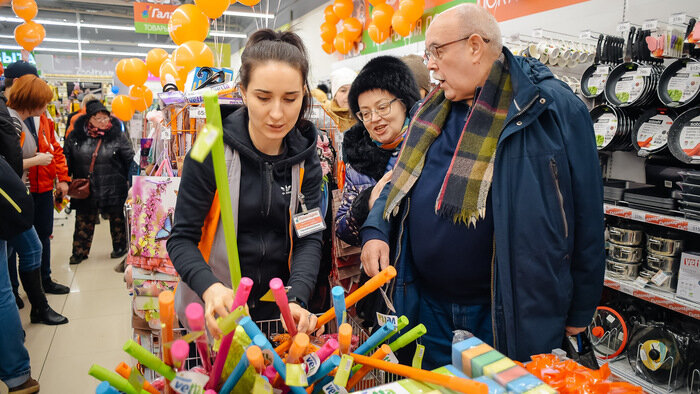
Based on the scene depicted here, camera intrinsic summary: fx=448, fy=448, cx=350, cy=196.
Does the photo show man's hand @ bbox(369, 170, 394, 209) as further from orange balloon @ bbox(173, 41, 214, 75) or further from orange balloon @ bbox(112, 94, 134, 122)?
orange balloon @ bbox(112, 94, 134, 122)

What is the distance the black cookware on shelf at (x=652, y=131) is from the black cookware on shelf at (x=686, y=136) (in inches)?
2.2

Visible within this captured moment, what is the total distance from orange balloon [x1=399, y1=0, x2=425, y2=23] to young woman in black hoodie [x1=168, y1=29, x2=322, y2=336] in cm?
482

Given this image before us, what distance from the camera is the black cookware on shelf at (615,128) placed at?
112 inches

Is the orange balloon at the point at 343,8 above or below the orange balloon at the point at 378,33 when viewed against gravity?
above

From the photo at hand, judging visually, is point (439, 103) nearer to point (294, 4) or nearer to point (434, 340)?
point (434, 340)

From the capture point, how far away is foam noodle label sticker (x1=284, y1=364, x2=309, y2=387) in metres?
0.71

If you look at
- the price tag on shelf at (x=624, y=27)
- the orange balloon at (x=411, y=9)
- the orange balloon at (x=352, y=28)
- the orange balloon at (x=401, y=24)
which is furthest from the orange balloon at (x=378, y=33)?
the price tag on shelf at (x=624, y=27)

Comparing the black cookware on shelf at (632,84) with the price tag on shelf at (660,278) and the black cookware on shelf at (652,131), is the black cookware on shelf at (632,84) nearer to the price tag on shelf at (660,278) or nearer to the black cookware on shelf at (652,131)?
the black cookware on shelf at (652,131)

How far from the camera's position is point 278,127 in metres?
1.30

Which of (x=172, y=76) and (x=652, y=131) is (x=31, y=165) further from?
(x=652, y=131)

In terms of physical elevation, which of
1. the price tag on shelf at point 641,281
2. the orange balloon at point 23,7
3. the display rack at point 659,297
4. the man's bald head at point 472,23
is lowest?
the display rack at point 659,297

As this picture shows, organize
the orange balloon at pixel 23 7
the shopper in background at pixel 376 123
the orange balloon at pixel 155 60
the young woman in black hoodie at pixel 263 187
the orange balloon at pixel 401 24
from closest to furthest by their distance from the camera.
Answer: the young woman in black hoodie at pixel 263 187 → the shopper in background at pixel 376 123 → the orange balloon at pixel 401 24 → the orange balloon at pixel 155 60 → the orange balloon at pixel 23 7

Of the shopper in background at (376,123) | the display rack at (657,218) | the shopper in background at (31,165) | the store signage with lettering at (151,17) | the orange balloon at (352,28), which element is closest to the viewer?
the shopper in background at (376,123)

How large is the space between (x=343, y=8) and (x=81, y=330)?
6.37 meters
